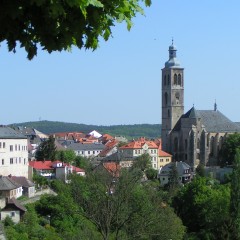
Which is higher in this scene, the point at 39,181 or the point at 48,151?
the point at 48,151

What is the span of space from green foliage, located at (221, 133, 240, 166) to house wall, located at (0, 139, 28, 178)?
3496 centimetres

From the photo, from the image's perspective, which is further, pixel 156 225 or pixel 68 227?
pixel 68 227

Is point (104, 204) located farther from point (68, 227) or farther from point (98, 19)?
point (98, 19)

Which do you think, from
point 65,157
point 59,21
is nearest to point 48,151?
point 65,157

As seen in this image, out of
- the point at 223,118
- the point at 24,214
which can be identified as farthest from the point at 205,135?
the point at 24,214

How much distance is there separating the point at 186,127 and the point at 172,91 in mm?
8381

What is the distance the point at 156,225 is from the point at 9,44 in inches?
932

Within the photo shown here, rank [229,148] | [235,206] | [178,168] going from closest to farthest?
[235,206] → [178,168] → [229,148]

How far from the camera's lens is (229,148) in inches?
3391

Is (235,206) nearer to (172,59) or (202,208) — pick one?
(202,208)

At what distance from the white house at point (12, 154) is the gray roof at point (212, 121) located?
35.9m

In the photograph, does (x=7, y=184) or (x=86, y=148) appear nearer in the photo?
(x=7, y=184)

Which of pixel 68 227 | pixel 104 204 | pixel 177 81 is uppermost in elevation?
pixel 177 81

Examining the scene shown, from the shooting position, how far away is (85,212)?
95.3 feet
